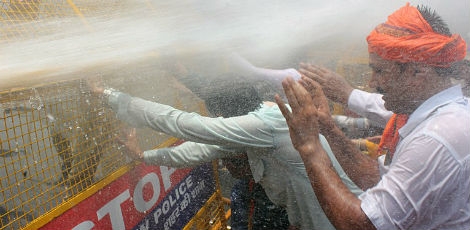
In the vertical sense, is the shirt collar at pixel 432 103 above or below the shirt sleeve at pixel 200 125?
above

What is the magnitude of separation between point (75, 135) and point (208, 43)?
106cm

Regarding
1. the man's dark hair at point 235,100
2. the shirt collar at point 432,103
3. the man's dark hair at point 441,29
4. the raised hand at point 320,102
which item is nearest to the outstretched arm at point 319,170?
the raised hand at point 320,102

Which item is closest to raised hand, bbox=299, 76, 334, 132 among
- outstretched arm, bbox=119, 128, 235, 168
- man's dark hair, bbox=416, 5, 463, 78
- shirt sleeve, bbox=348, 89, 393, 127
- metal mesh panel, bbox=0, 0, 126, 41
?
man's dark hair, bbox=416, 5, 463, 78

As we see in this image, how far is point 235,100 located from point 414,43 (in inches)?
52.9

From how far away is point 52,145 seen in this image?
179 cm

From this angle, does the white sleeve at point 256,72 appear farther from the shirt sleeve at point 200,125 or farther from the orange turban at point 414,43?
the orange turban at point 414,43

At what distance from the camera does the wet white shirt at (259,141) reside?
1.98m

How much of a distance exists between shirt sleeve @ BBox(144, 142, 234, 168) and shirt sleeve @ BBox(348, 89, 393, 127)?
4.03 feet

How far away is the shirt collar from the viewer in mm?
1469

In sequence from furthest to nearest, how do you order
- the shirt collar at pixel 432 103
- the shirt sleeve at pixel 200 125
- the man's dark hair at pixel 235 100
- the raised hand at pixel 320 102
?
the man's dark hair at pixel 235 100, the shirt sleeve at pixel 200 125, the raised hand at pixel 320 102, the shirt collar at pixel 432 103

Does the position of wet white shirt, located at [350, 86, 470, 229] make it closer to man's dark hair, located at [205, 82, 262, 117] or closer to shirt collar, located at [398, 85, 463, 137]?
shirt collar, located at [398, 85, 463, 137]

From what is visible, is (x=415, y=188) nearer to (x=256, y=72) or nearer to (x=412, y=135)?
(x=412, y=135)

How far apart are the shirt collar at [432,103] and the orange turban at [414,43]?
5.3 inches

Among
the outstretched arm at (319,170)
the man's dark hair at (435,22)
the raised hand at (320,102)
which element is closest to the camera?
the outstretched arm at (319,170)
